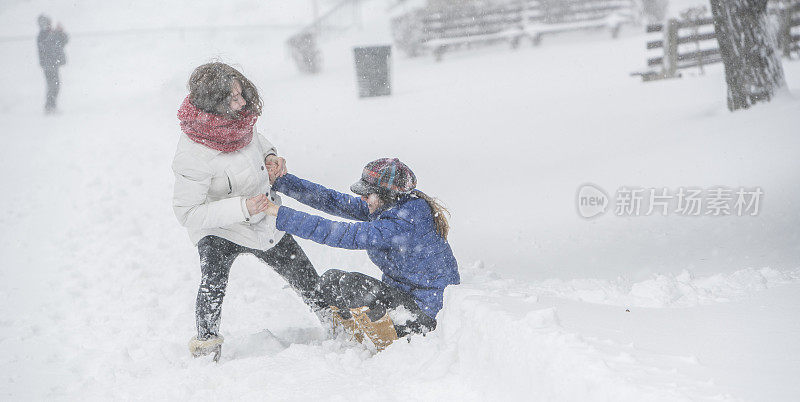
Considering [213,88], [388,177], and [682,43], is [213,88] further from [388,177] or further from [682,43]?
[682,43]

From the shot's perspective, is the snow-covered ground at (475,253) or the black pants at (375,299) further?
the black pants at (375,299)

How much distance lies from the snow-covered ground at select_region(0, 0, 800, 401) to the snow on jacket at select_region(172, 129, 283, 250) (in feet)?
1.53

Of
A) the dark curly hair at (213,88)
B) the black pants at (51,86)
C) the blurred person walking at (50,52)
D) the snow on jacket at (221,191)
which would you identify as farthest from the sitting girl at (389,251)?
the black pants at (51,86)

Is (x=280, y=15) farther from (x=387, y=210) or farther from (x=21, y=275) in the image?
(x=387, y=210)

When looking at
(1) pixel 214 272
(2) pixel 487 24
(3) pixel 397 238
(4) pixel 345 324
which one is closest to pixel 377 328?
(4) pixel 345 324

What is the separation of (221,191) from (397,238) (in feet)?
2.84

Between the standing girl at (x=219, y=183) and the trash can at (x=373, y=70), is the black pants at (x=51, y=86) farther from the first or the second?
the standing girl at (x=219, y=183)

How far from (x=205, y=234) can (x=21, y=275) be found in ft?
9.89

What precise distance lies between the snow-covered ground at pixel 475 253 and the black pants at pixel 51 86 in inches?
16.4

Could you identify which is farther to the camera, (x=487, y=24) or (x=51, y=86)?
(x=487, y=24)

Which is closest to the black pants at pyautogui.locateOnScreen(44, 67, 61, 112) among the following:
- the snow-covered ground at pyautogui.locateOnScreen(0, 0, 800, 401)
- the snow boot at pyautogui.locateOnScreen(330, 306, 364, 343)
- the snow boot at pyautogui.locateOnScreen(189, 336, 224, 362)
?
the snow-covered ground at pyautogui.locateOnScreen(0, 0, 800, 401)

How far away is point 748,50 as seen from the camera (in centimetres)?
752

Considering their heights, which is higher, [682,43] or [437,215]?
[682,43]

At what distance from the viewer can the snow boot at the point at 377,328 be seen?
294cm
